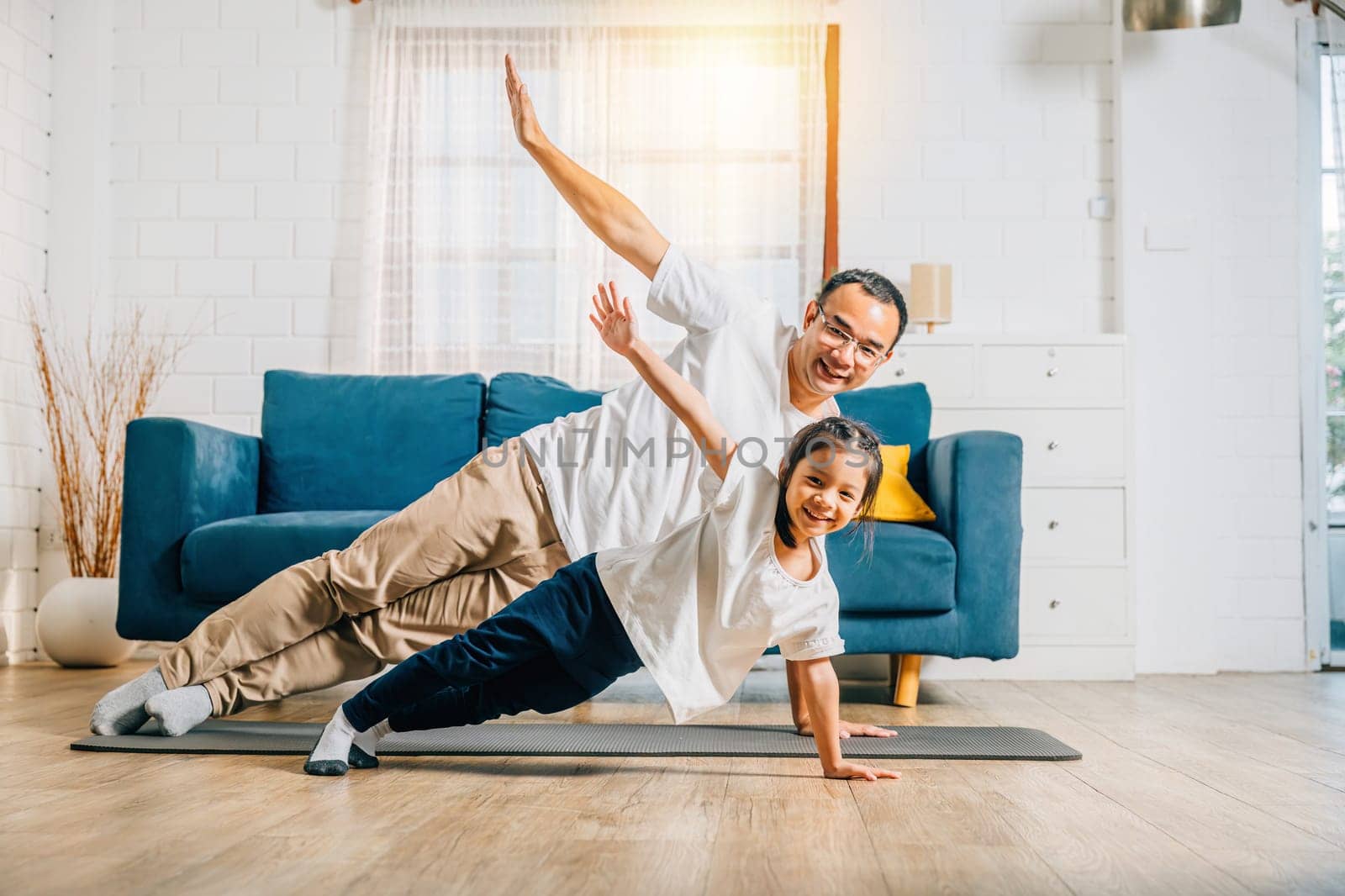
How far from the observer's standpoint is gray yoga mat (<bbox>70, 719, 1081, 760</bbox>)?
207cm

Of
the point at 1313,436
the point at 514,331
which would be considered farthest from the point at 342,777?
the point at 1313,436

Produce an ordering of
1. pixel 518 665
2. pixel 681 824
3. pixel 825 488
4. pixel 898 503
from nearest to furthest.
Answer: pixel 681 824
pixel 825 488
pixel 518 665
pixel 898 503

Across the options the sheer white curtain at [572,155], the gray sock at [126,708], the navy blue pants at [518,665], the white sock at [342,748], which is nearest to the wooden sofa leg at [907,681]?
the navy blue pants at [518,665]

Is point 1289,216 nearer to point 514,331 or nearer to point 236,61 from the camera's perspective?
point 514,331

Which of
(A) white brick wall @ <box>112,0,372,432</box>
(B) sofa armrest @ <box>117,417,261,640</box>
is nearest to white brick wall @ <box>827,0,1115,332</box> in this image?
(A) white brick wall @ <box>112,0,372,432</box>

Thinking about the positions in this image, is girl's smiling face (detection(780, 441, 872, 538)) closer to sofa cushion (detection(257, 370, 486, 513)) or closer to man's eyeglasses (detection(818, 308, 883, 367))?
man's eyeglasses (detection(818, 308, 883, 367))

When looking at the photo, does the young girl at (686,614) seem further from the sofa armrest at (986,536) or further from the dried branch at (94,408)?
the dried branch at (94,408)

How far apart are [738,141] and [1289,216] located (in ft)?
6.34

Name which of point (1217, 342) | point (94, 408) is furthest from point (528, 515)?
point (1217, 342)

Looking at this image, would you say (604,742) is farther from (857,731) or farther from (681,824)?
(681,824)

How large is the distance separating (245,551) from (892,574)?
152cm

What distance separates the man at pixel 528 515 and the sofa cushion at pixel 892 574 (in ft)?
1.71

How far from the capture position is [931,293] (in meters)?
3.82

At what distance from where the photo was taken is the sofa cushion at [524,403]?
3.37m
